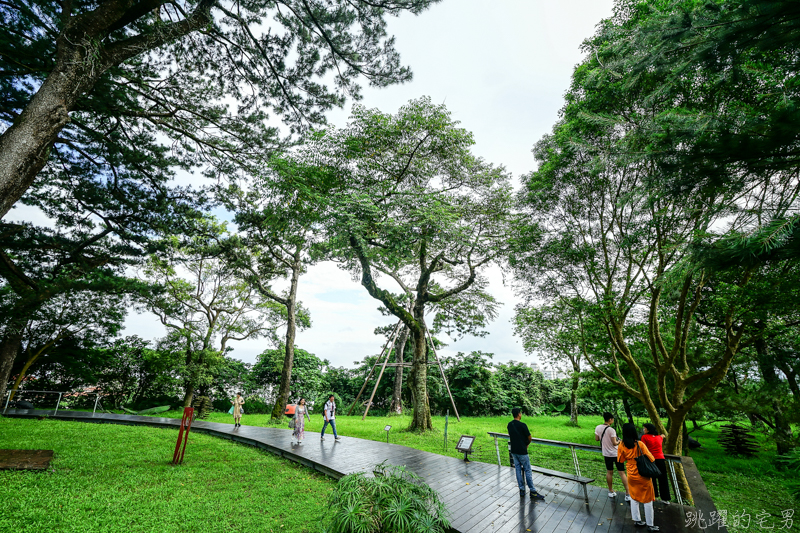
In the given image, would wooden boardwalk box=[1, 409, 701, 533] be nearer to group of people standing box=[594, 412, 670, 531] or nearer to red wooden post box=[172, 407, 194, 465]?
group of people standing box=[594, 412, 670, 531]

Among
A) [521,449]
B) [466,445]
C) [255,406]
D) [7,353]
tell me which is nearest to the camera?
[521,449]

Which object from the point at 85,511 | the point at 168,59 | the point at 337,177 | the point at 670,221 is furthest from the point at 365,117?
the point at 85,511

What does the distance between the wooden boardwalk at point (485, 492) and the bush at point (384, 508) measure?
56 cm

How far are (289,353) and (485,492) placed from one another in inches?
436

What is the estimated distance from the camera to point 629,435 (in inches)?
199

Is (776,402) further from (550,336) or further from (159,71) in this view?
(159,71)

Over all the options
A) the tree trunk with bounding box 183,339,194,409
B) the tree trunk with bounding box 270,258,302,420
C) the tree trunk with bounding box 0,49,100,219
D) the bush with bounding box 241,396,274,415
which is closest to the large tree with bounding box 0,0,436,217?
the tree trunk with bounding box 0,49,100,219

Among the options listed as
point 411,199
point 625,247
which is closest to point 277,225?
point 411,199

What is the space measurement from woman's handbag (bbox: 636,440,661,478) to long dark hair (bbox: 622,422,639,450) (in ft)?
1.42

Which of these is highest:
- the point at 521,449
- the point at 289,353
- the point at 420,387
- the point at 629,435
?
the point at 289,353

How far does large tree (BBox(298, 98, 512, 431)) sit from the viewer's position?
34.7ft

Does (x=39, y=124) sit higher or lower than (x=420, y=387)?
higher

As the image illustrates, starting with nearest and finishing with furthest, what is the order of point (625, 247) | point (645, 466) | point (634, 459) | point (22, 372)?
1. point (645, 466)
2. point (634, 459)
3. point (625, 247)
4. point (22, 372)

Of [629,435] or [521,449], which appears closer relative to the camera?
[629,435]
